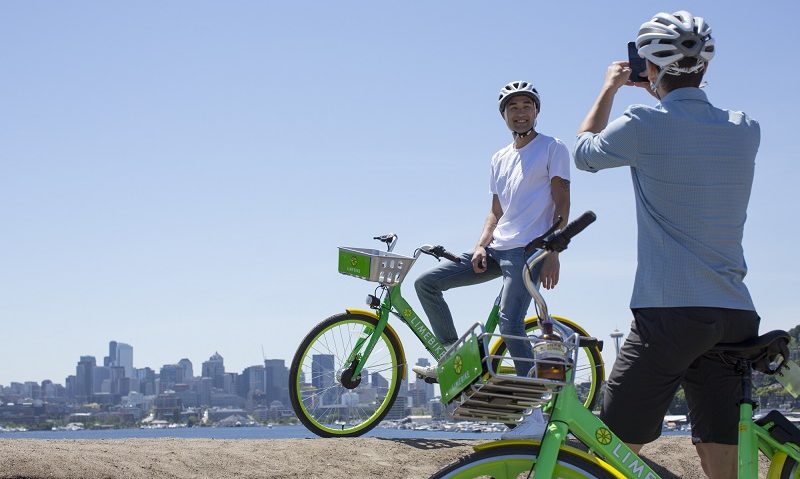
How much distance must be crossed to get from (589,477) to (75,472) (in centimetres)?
366

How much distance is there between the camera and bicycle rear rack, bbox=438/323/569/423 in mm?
3293

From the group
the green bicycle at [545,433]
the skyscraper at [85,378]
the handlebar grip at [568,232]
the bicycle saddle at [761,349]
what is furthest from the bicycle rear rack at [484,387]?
the skyscraper at [85,378]

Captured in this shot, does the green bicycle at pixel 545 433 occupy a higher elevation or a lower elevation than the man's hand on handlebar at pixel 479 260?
lower

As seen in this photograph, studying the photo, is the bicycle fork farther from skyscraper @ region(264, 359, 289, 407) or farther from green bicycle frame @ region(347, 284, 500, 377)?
skyscraper @ region(264, 359, 289, 407)

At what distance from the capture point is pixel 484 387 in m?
3.34

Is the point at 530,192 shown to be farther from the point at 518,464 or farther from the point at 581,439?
the point at 518,464

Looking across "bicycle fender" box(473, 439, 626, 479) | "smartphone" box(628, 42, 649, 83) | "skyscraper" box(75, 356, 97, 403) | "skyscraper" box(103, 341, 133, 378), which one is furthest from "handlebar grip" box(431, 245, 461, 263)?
"skyscraper" box(103, 341, 133, 378)

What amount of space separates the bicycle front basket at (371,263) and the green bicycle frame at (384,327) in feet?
0.79

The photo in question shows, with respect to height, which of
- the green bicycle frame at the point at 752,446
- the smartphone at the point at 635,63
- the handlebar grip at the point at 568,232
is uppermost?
the smartphone at the point at 635,63

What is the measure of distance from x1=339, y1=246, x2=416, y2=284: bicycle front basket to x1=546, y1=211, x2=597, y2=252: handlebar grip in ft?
14.0

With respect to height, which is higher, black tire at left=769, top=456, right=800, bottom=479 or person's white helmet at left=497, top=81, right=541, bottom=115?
person's white helmet at left=497, top=81, right=541, bottom=115

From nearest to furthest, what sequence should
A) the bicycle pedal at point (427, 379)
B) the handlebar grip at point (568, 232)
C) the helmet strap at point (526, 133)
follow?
the handlebar grip at point (568, 232)
the helmet strap at point (526, 133)
the bicycle pedal at point (427, 379)

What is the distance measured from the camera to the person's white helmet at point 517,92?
265 inches

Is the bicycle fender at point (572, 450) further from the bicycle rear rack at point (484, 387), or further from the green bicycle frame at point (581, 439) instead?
the bicycle rear rack at point (484, 387)
